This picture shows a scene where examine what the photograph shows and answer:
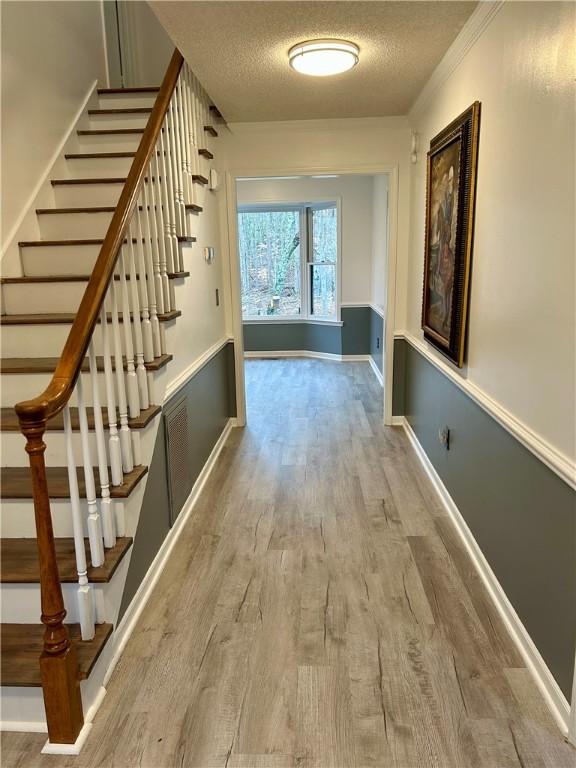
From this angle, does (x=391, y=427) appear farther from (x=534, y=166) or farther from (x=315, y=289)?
(x=315, y=289)

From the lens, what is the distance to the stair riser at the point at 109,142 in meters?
3.50

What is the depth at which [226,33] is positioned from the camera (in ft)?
7.95

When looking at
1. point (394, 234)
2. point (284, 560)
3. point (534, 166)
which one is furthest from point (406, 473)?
point (534, 166)

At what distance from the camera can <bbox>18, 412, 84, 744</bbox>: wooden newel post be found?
146 cm

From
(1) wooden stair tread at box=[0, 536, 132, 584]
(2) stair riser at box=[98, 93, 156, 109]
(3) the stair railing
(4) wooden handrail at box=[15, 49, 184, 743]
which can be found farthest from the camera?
(2) stair riser at box=[98, 93, 156, 109]

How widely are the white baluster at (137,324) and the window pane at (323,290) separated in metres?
5.34

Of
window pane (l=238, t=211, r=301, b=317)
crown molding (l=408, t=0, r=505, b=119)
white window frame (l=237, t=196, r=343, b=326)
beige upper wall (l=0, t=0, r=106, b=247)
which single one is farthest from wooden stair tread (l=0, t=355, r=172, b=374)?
window pane (l=238, t=211, r=301, b=317)

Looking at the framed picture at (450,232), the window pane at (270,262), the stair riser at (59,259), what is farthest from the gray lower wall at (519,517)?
the window pane at (270,262)

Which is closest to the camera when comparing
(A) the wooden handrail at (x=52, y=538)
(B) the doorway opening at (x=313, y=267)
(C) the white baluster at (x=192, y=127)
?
(A) the wooden handrail at (x=52, y=538)

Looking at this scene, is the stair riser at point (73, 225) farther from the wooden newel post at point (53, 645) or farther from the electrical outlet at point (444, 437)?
the electrical outlet at point (444, 437)

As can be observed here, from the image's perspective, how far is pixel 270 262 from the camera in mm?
7801

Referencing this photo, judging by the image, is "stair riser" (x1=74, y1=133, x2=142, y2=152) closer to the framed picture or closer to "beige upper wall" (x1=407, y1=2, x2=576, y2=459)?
the framed picture

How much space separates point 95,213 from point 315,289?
16.2 ft

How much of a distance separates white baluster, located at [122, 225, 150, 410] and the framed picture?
60.0 inches
